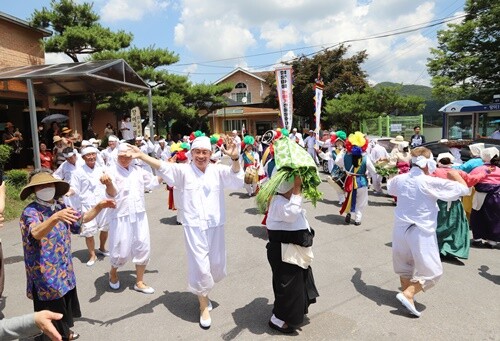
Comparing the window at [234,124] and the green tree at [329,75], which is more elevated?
the green tree at [329,75]

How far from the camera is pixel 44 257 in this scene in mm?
3107

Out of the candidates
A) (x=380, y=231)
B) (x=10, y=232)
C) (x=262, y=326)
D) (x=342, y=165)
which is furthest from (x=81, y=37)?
(x=262, y=326)

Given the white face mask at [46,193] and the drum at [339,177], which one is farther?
the drum at [339,177]

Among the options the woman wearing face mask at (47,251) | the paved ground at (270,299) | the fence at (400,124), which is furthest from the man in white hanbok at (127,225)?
the fence at (400,124)

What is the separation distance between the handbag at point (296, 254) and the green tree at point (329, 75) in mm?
29575

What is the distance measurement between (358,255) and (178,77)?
1983 cm

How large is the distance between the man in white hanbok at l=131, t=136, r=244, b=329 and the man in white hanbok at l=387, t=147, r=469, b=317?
185cm

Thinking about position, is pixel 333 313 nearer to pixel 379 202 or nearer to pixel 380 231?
pixel 380 231

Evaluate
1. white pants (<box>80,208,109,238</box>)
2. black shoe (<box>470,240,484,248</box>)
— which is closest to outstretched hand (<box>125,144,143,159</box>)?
white pants (<box>80,208,109,238</box>)

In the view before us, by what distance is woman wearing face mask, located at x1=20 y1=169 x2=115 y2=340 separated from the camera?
3086 millimetres

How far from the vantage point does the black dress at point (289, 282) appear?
355cm

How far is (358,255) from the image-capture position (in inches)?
233

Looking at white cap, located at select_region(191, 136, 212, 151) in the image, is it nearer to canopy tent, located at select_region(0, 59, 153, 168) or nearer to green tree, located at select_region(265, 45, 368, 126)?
canopy tent, located at select_region(0, 59, 153, 168)

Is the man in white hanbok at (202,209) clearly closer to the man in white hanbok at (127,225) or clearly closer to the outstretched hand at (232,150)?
the outstretched hand at (232,150)
